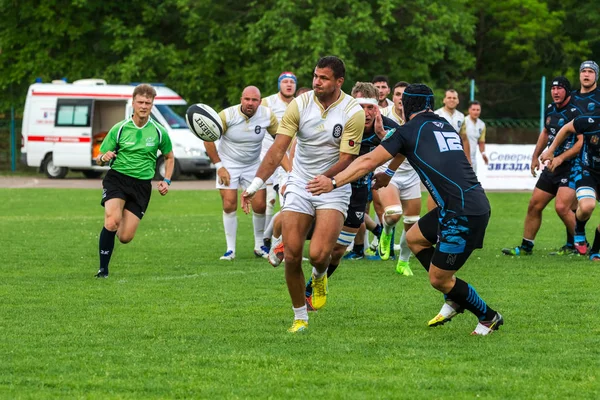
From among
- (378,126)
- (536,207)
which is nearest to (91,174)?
(536,207)

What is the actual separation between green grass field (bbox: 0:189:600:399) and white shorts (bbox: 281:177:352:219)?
2.99 feet

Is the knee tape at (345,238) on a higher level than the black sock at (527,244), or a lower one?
higher

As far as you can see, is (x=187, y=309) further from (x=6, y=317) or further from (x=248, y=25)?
(x=248, y=25)

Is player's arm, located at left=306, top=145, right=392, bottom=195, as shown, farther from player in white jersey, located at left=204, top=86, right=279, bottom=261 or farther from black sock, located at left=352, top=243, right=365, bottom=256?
black sock, located at left=352, top=243, right=365, bottom=256

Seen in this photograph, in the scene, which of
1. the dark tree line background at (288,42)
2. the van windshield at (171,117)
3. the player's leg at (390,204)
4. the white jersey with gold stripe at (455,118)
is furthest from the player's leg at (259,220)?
the van windshield at (171,117)

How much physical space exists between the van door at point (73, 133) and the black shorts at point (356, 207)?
24.6 metres

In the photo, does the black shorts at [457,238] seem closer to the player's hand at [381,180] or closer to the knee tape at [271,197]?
the player's hand at [381,180]

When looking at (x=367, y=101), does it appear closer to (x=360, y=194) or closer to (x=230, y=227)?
(x=360, y=194)

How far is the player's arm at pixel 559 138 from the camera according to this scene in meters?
13.3

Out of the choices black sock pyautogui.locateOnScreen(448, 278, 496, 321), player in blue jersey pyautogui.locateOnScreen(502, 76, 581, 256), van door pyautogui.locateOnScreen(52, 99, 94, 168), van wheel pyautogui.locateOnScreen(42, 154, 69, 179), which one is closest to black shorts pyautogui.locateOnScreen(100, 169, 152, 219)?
black sock pyautogui.locateOnScreen(448, 278, 496, 321)

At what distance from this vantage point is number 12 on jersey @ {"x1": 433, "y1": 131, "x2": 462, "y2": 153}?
7949 millimetres

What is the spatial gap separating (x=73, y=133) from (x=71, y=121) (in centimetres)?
47

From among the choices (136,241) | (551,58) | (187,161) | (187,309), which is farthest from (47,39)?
(187,309)

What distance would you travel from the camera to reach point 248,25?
116ft
